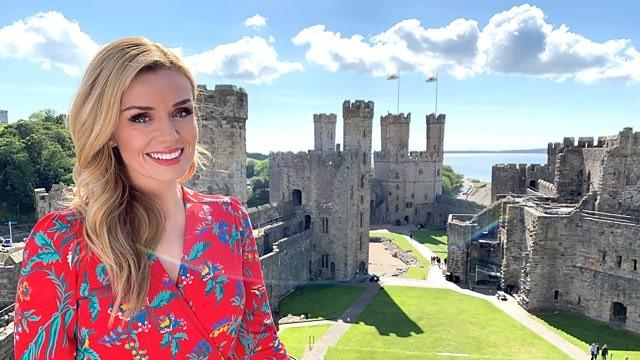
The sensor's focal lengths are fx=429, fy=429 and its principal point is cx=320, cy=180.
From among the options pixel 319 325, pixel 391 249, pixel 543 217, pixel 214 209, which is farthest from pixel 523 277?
pixel 214 209

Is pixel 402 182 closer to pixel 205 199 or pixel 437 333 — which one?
pixel 437 333

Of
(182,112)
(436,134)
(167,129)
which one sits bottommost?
(167,129)

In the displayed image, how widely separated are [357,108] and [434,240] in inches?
748

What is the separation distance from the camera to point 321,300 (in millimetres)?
28062

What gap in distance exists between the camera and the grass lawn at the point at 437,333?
2005 cm

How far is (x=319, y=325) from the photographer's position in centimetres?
2355

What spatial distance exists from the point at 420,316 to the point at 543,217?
9906 millimetres

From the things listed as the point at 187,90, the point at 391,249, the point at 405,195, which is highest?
the point at 187,90

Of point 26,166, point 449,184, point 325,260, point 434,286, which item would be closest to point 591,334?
point 434,286

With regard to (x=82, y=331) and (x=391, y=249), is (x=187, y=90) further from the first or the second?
(x=391, y=249)

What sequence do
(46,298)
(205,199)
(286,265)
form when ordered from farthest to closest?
(286,265) < (205,199) < (46,298)

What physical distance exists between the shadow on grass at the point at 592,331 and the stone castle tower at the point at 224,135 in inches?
816

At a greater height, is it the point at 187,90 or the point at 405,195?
the point at 187,90

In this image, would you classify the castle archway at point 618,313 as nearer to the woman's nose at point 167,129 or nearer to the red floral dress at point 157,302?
the red floral dress at point 157,302
